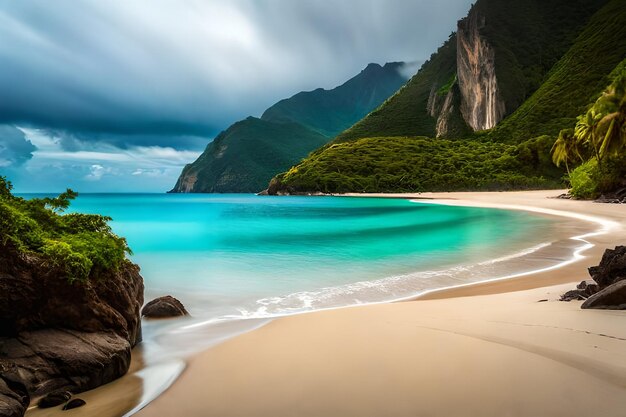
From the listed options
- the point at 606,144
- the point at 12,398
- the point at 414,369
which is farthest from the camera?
the point at 606,144

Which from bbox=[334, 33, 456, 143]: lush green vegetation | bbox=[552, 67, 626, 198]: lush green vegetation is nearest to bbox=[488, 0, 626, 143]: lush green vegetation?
bbox=[334, 33, 456, 143]: lush green vegetation

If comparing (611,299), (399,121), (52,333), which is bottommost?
(611,299)

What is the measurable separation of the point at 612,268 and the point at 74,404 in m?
7.03

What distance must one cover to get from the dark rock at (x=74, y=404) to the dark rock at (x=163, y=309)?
314cm

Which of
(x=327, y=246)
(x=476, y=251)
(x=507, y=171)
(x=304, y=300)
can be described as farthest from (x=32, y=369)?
(x=507, y=171)

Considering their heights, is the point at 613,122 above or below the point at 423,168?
below

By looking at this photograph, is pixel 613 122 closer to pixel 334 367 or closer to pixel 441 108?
pixel 334 367

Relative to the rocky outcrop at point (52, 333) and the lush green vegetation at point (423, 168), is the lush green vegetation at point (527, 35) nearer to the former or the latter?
the lush green vegetation at point (423, 168)

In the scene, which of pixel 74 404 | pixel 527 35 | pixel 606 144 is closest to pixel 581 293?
pixel 74 404

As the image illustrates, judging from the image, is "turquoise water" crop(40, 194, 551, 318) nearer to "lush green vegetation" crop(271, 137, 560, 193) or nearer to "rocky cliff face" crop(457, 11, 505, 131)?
"lush green vegetation" crop(271, 137, 560, 193)

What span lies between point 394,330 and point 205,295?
17.9 ft

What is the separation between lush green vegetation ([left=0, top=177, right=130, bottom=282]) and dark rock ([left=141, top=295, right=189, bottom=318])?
64.6 inches

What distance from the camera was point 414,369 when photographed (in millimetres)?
3666

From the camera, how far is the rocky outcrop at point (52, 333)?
12.2ft
